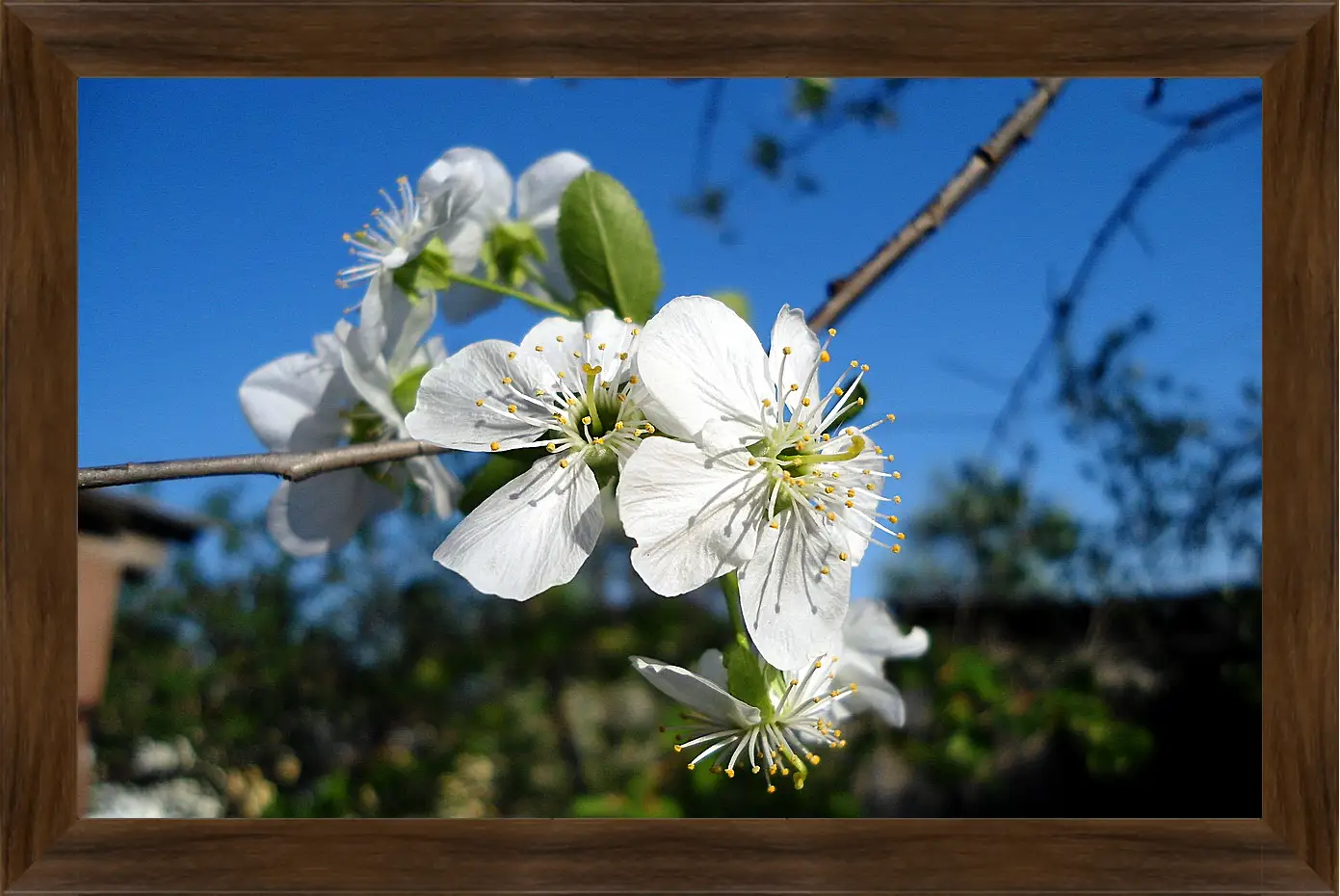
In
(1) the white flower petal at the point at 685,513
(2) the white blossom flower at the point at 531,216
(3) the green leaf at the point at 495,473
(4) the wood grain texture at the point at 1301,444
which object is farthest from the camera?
(2) the white blossom flower at the point at 531,216

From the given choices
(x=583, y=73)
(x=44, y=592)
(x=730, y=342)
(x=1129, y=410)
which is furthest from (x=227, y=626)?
(x=1129, y=410)

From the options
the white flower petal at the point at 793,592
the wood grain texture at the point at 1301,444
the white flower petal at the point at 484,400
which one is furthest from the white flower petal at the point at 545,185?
the wood grain texture at the point at 1301,444

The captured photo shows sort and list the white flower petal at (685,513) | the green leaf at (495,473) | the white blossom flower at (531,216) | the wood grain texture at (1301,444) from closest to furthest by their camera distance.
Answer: the white flower petal at (685,513), the green leaf at (495,473), the wood grain texture at (1301,444), the white blossom flower at (531,216)

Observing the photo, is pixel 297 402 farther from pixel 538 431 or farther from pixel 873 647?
pixel 873 647

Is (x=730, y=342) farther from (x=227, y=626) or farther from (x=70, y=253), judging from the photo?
(x=227, y=626)

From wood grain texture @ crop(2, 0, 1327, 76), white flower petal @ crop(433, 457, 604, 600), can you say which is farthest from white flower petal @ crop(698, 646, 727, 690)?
wood grain texture @ crop(2, 0, 1327, 76)

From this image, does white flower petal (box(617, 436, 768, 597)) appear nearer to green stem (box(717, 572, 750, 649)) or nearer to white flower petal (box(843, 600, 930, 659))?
green stem (box(717, 572, 750, 649))

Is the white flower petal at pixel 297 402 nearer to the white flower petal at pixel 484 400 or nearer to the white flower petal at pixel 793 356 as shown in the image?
the white flower petal at pixel 484 400

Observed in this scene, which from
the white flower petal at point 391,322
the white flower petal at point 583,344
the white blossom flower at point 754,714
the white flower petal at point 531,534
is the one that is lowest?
the white blossom flower at point 754,714
